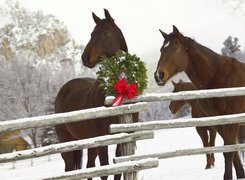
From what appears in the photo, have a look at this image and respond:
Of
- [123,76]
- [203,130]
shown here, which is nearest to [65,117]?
[123,76]

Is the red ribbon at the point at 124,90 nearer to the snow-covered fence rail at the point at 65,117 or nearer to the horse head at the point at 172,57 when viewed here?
the snow-covered fence rail at the point at 65,117

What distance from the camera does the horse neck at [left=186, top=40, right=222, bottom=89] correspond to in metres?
7.07

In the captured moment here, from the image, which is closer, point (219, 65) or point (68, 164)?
point (219, 65)

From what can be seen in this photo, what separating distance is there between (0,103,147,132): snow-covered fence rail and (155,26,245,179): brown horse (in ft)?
5.18

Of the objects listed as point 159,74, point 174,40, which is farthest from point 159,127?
point 174,40

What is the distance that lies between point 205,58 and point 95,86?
5.99 feet

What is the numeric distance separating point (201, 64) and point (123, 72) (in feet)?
6.78

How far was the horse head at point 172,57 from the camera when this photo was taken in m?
6.86

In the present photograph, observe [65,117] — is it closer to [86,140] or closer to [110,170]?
[86,140]

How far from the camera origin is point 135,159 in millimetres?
5332

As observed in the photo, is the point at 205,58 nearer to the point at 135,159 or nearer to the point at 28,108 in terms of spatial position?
the point at 135,159

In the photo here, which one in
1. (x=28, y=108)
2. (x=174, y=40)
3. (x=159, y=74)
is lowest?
(x=28, y=108)

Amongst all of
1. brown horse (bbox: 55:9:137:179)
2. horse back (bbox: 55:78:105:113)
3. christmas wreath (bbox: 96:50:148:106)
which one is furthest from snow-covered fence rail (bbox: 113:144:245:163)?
horse back (bbox: 55:78:105:113)

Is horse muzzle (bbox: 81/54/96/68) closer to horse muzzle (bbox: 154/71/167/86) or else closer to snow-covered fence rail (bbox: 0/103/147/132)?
horse muzzle (bbox: 154/71/167/86)
